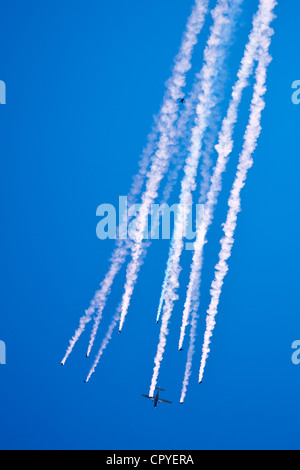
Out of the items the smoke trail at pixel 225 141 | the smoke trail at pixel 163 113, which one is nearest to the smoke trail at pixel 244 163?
the smoke trail at pixel 225 141

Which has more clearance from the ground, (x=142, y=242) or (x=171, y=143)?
(x=171, y=143)

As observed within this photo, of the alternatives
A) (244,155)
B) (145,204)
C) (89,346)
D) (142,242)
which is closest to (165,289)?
(142,242)

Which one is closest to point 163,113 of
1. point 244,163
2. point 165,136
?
point 165,136

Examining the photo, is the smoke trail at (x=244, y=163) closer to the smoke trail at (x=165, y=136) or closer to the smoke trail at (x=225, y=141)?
the smoke trail at (x=225, y=141)

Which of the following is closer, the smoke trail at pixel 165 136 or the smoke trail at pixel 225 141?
the smoke trail at pixel 225 141

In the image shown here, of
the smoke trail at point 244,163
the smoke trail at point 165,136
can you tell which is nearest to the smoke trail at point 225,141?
the smoke trail at point 244,163

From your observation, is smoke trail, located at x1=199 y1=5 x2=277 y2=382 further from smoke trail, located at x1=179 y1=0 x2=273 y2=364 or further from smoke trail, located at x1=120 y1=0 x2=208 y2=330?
smoke trail, located at x1=120 y1=0 x2=208 y2=330
